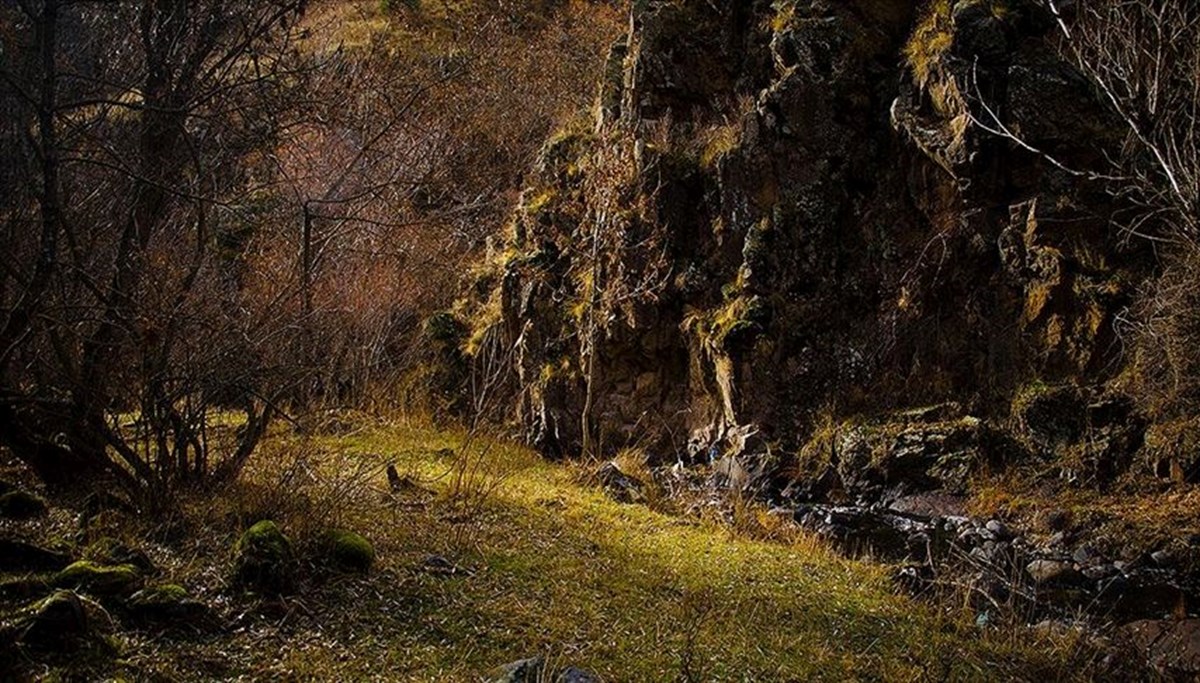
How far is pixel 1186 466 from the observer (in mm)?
9602

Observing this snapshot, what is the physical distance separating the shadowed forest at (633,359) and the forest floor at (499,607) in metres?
0.03

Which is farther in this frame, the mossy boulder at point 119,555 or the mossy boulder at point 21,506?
the mossy boulder at point 21,506

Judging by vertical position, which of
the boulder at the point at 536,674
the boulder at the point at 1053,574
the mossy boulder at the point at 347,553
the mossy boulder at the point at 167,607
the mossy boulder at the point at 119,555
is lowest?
the boulder at the point at 1053,574

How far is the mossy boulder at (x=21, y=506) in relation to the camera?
5.07 metres

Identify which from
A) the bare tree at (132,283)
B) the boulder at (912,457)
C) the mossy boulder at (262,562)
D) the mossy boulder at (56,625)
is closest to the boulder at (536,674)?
the mossy boulder at (262,562)

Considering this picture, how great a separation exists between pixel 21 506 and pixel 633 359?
8.64 metres

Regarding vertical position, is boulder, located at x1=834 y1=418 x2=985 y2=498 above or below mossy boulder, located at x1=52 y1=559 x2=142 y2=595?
below

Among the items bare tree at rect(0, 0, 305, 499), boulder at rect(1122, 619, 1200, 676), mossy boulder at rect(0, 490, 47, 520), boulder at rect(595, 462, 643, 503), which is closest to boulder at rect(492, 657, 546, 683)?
bare tree at rect(0, 0, 305, 499)

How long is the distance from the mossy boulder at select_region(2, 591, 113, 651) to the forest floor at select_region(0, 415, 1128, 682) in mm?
110

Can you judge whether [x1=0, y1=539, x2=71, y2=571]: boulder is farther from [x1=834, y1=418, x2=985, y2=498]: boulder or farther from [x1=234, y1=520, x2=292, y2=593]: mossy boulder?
[x1=834, y1=418, x2=985, y2=498]: boulder

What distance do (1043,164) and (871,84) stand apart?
2.53 m

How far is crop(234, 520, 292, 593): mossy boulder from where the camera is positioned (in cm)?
450

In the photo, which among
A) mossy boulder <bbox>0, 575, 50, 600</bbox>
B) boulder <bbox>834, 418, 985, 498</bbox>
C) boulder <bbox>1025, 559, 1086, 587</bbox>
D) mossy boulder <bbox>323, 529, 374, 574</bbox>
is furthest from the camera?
boulder <bbox>834, 418, 985, 498</bbox>

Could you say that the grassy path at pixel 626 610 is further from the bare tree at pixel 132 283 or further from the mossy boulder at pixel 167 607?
the bare tree at pixel 132 283
